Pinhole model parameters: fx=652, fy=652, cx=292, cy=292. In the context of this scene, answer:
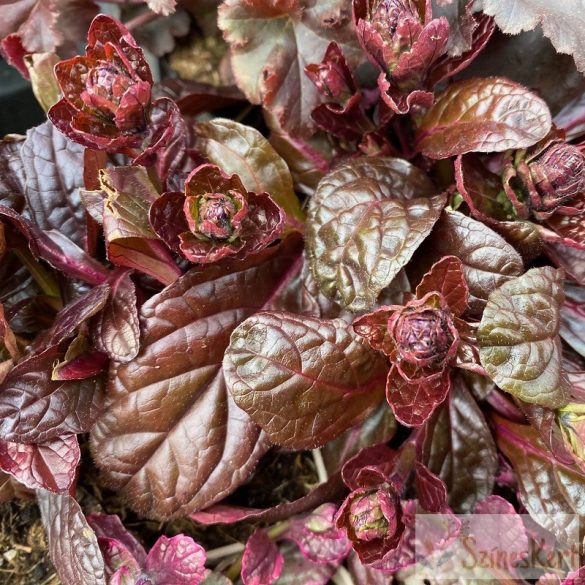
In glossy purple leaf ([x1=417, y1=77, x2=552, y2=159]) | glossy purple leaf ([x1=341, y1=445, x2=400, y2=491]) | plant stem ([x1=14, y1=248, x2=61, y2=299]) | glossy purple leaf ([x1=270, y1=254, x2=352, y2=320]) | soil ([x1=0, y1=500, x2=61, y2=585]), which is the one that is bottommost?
soil ([x1=0, y1=500, x2=61, y2=585])

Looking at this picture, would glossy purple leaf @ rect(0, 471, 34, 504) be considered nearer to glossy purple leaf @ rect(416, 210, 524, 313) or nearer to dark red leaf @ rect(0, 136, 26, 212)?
dark red leaf @ rect(0, 136, 26, 212)

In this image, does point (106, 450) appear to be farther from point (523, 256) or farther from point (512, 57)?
point (512, 57)

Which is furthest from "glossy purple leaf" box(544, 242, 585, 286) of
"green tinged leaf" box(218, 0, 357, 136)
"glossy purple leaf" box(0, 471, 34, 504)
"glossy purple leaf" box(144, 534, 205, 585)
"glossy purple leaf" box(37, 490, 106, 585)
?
"glossy purple leaf" box(0, 471, 34, 504)

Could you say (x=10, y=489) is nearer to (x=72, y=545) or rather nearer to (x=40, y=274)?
(x=72, y=545)

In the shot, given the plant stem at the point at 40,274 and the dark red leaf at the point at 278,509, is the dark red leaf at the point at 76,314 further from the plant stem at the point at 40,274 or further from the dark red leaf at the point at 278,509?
the dark red leaf at the point at 278,509

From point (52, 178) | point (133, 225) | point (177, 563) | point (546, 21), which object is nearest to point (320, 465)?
point (177, 563)

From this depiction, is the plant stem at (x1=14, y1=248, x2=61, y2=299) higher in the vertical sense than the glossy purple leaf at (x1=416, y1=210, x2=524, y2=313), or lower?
lower

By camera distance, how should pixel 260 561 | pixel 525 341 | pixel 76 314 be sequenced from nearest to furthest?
pixel 525 341 → pixel 76 314 → pixel 260 561
